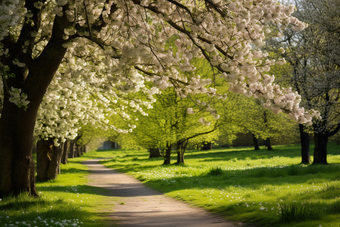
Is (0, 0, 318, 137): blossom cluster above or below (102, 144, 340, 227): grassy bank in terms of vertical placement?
above

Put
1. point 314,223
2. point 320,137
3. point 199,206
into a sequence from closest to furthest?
point 314,223, point 199,206, point 320,137

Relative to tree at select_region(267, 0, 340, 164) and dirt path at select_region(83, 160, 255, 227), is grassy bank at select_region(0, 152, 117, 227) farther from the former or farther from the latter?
tree at select_region(267, 0, 340, 164)

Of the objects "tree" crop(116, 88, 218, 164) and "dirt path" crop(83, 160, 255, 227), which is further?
"tree" crop(116, 88, 218, 164)

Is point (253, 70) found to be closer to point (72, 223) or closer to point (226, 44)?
point (226, 44)

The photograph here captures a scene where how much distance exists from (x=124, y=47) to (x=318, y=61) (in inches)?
646

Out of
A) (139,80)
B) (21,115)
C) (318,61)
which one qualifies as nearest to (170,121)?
(318,61)

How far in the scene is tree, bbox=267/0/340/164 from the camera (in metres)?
15.6

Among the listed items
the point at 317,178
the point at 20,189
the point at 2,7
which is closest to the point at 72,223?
the point at 20,189

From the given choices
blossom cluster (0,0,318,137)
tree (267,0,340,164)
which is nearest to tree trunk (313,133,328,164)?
tree (267,0,340,164)

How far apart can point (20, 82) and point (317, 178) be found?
1379cm

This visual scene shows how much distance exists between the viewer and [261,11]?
20.1 feet

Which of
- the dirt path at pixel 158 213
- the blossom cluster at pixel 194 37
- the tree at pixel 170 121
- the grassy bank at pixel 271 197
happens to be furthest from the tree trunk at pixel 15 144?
the tree at pixel 170 121

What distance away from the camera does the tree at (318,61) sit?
51.3 feet

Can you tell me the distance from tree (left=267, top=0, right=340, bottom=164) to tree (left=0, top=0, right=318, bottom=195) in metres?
6.45
